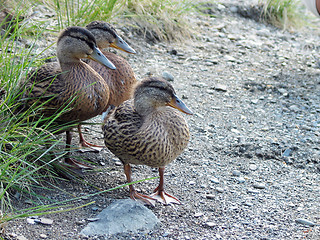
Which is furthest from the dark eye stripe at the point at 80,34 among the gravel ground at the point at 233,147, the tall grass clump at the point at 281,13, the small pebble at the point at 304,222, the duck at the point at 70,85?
the tall grass clump at the point at 281,13

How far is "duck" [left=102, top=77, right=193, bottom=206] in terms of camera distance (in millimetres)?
3439

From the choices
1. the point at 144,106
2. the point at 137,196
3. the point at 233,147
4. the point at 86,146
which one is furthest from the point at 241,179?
the point at 86,146

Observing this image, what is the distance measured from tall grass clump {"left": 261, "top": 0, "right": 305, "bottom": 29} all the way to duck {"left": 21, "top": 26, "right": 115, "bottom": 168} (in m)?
5.43

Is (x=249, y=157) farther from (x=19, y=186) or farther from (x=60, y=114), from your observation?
(x=19, y=186)

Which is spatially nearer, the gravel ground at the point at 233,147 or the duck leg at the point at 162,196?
the gravel ground at the point at 233,147

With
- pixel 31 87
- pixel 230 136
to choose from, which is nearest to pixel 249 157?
pixel 230 136

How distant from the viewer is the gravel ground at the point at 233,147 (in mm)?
3371

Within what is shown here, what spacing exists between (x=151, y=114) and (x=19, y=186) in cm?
109

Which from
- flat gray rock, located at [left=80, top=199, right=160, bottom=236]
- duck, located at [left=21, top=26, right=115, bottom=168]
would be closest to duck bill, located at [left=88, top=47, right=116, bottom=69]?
duck, located at [left=21, top=26, right=115, bottom=168]

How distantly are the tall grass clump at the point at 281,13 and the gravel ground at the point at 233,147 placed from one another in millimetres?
706

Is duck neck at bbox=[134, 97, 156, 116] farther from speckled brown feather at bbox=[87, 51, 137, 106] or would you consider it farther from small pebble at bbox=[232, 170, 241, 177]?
small pebble at bbox=[232, 170, 241, 177]

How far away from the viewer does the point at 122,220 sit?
3.21 m

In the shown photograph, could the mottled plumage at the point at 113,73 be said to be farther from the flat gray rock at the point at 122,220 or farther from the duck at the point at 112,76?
the flat gray rock at the point at 122,220

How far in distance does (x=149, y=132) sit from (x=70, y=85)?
2.58ft
